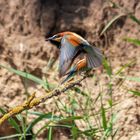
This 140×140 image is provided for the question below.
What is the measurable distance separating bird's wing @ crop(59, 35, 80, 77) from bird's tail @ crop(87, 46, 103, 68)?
50 mm

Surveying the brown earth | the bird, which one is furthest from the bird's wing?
the brown earth

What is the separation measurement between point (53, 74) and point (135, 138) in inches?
23.6

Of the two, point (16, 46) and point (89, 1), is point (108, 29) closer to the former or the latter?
point (89, 1)

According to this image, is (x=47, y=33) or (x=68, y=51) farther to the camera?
(x=47, y=33)

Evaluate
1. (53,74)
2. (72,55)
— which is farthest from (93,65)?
(53,74)

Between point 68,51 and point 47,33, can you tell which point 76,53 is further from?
point 47,33

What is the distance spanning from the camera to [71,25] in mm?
2949

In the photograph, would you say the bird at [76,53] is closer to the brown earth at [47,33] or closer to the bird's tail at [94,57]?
the bird's tail at [94,57]

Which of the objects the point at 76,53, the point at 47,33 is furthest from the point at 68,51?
the point at 47,33

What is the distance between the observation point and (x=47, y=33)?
2939 mm

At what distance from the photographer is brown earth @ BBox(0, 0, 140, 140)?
2828mm

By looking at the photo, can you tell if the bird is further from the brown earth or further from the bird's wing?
the brown earth

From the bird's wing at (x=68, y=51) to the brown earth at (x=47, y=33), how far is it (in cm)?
71

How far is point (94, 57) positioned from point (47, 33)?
36.6 inches
